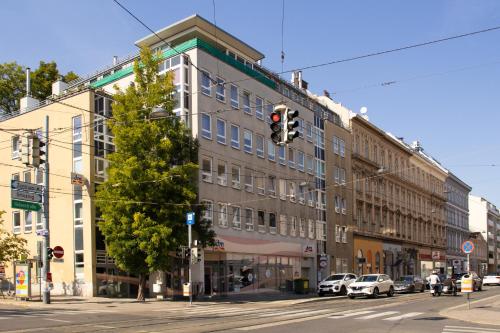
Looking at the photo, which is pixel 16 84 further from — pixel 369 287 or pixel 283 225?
pixel 369 287

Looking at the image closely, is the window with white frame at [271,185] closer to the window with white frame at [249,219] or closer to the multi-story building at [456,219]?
the window with white frame at [249,219]

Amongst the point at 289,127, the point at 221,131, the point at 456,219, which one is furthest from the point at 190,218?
the point at 456,219

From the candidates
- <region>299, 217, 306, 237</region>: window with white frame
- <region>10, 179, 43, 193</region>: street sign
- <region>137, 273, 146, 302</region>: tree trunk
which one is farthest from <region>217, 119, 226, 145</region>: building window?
<region>10, 179, 43, 193</region>: street sign

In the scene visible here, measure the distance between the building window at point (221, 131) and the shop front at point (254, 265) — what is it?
6.73 metres

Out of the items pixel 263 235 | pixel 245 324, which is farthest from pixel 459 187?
pixel 245 324

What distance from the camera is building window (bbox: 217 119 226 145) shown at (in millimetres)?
40638

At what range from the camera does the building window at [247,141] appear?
4353 cm

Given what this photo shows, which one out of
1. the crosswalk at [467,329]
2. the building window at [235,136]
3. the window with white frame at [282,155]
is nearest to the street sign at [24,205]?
the building window at [235,136]

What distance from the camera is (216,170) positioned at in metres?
39.9

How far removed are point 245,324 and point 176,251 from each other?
603 inches

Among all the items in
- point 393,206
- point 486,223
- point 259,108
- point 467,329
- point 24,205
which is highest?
Answer: point 259,108

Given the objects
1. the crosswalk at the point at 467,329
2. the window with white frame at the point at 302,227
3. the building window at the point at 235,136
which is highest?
the building window at the point at 235,136

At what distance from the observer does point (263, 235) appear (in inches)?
1745

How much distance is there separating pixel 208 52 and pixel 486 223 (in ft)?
317
